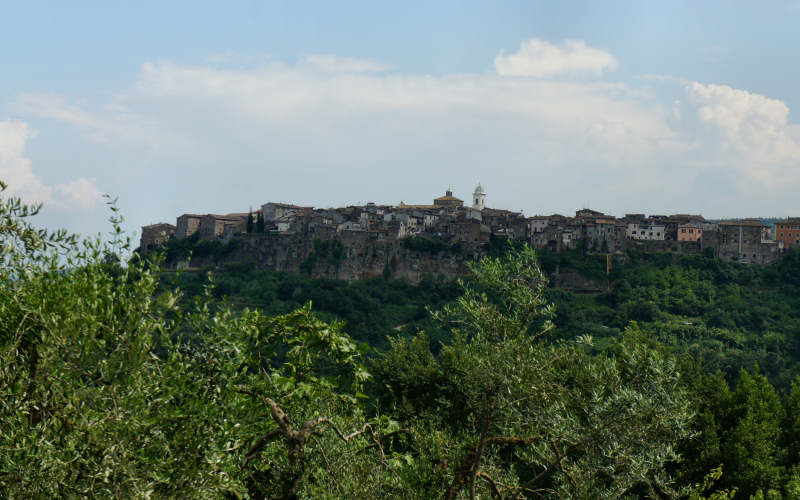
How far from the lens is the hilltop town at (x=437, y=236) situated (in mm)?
65375

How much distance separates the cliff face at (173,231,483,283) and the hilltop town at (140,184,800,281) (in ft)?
0.36

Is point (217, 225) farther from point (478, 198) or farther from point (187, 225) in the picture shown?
point (478, 198)

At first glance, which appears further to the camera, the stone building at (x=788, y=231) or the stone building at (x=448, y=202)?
the stone building at (x=448, y=202)

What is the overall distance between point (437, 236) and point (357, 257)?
9320 mm

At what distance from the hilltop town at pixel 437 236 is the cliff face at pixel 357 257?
11 cm

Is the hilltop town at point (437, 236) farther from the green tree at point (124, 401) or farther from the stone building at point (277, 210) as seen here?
the green tree at point (124, 401)

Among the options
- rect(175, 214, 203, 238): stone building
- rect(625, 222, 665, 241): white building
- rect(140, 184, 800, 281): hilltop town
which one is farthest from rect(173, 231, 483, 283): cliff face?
rect(625, 222, 665, 241): white building

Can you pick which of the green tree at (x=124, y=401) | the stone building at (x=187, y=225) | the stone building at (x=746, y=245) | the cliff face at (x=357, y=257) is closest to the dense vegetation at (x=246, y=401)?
the green tree at (x=124, y=401)

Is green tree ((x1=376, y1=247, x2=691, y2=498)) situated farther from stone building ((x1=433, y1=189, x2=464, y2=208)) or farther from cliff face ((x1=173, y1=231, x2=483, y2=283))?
stone building ((x1=433, y1=189, x2=464, y2=208))

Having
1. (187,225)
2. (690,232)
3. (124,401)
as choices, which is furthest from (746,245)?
(124,401)

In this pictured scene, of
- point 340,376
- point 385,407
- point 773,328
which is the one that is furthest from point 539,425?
point 773,328

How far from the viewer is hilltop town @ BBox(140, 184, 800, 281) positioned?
2574 inches

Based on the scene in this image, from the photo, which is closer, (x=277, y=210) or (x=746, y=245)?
(x=746, y=245)

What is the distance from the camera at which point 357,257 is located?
7150cm
